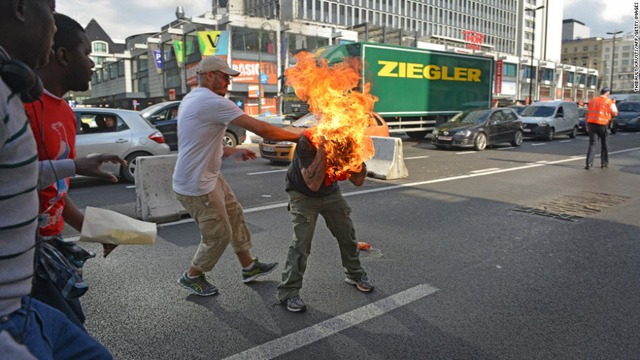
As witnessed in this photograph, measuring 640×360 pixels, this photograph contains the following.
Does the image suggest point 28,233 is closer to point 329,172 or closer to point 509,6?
point 329,172

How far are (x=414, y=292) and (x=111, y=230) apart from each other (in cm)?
282

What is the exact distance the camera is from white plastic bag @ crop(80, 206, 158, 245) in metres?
1.97

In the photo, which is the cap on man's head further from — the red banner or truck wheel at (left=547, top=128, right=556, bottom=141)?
the red banner

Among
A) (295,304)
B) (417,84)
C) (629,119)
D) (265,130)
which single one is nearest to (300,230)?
(295,304)

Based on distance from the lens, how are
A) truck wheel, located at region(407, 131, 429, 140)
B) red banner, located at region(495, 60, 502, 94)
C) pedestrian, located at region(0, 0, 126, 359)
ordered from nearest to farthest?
pedestrian, located at region(0, 0, 126, 359) → truck wheel, located at region(407, 131, 429, 140) → red banner, located at region(495, 60, 502, 94)

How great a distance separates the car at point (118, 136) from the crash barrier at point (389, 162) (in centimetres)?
488

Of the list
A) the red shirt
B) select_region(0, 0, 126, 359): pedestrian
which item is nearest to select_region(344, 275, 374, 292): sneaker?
the red shirt

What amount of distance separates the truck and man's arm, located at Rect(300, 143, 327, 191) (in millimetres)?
12818

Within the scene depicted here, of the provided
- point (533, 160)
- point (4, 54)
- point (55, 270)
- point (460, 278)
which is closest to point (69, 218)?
point (55, 270)

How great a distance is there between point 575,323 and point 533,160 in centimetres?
1163

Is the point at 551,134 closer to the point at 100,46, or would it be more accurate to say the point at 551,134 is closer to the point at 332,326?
the point at 332,326

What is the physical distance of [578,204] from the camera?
7762 millimetres

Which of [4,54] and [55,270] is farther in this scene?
[55,270]

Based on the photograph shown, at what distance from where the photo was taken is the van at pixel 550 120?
2166cm
